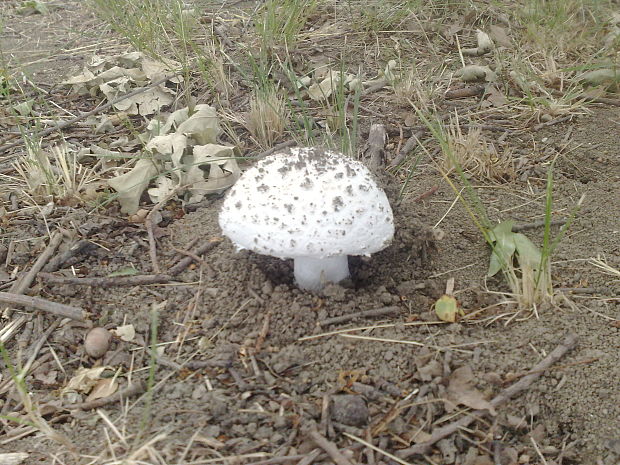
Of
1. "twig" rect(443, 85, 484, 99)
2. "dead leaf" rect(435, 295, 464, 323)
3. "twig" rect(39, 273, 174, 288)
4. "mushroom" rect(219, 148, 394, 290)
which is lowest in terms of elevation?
"twig" rect(443, 85, 484, 99)

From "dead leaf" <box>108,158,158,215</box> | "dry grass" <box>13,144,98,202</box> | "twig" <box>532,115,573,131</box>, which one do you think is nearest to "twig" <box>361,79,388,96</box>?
"twig" <box>532,115,573,131</box>

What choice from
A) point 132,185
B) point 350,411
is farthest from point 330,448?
point 132,185

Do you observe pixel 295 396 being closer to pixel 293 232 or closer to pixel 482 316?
pixel 293 232

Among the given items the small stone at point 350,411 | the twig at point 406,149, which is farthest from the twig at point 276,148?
the small stone at point 350,411

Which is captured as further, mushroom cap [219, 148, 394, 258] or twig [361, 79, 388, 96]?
twig [361, 79, 388, 96]

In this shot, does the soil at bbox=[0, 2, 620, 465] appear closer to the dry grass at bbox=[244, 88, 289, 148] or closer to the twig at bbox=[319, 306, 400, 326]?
the twig at bbox=[319, 306, 400, 326]

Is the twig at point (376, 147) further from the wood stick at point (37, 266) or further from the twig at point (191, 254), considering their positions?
the wood stick at point (37, 266)

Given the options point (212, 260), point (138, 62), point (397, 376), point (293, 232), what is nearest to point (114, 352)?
point (212, 260)

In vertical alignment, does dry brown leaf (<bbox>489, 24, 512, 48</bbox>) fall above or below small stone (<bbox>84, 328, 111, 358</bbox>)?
above

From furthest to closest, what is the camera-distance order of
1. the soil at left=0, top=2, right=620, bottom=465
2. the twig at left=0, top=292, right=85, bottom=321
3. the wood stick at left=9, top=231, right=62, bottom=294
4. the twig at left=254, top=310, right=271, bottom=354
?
1. the wood stick at left=9, top=231, right=62, bottom=294
2. the twig at left=0, top=292, right=85, bottom=321
3. the twig at left=254, top=310, right=271, bottom=354
4. the soil at left=0, top=2, right=620, bottom=465
